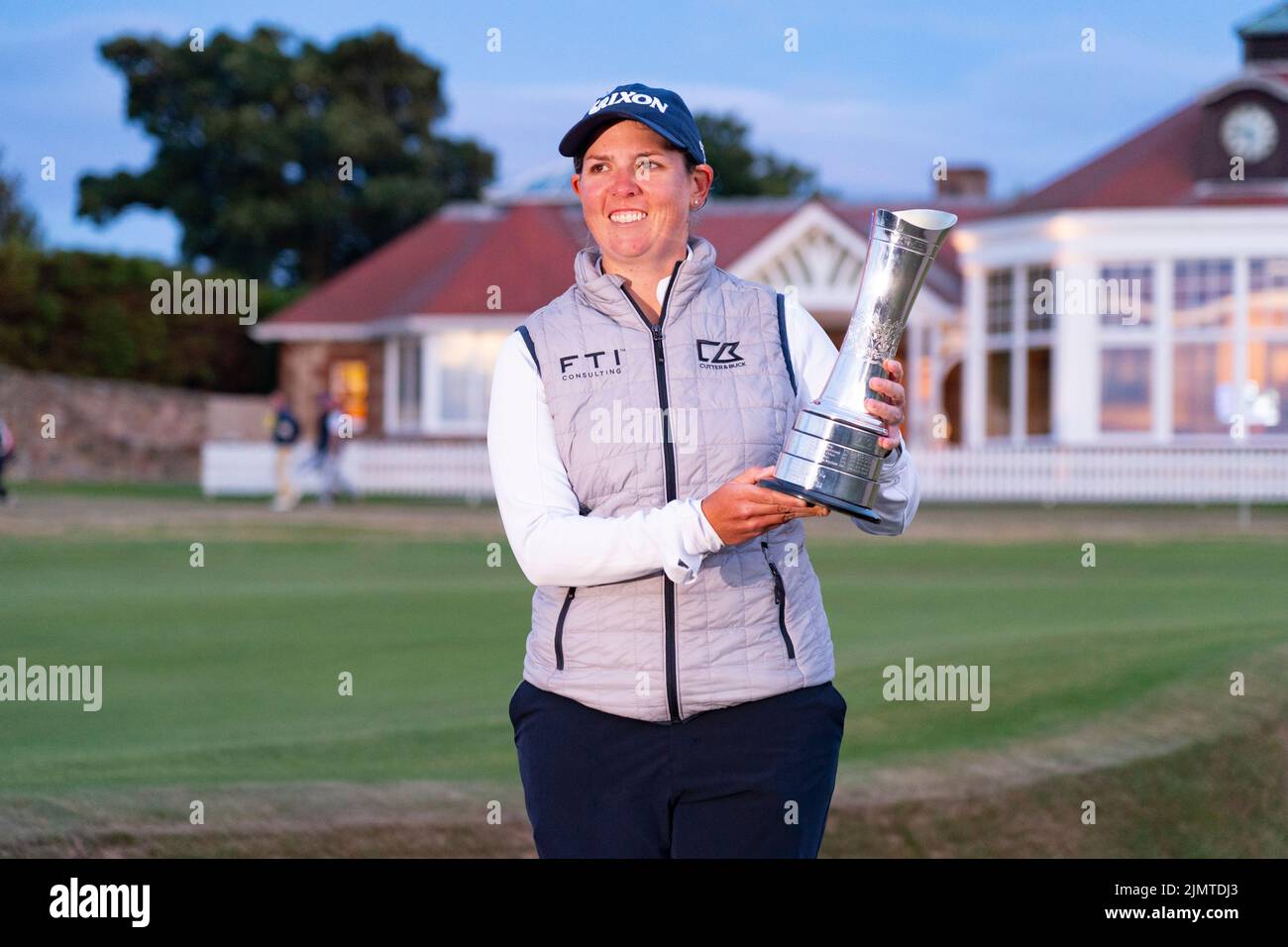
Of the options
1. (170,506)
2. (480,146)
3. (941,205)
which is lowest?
(170,506)

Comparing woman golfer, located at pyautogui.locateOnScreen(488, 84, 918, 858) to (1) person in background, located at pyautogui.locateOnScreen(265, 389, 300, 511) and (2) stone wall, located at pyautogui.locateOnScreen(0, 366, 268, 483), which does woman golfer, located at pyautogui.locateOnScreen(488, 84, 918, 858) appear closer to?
(1) person in background, located at pyautogui.locateOnScreen(265, 389, 300, 511)

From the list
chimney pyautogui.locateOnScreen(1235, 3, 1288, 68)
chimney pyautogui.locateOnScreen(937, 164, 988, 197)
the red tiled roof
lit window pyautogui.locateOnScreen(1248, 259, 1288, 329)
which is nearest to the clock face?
lit window pyautogui.locateOnScreen(1248, 259, 1288, 329)

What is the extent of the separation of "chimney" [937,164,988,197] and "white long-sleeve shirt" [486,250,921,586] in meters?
38.1

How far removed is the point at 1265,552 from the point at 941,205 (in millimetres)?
19602

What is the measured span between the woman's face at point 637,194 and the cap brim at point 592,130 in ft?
0.06

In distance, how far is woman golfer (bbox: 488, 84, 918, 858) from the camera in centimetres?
321

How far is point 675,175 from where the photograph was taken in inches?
135

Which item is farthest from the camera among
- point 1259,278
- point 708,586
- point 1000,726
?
point 1259,278

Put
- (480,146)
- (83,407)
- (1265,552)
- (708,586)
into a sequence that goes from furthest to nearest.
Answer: (480,146), (83,407), (1265,552), (708,586)

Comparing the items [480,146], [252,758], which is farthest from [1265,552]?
[480,146]

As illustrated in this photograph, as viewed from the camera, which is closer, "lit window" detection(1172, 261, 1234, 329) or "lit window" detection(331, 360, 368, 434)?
"lit window" detection(1172, 261, 1234, 329)

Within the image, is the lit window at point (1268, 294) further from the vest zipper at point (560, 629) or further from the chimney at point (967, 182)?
the vest zipper at point (560, 629)

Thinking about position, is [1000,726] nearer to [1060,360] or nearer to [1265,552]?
[1265,552]
